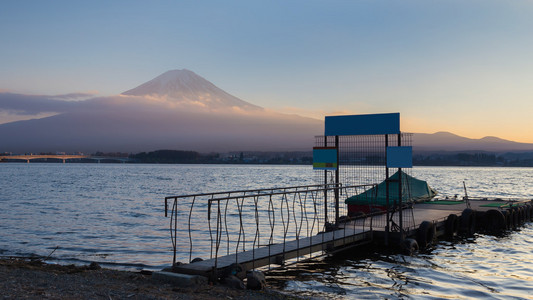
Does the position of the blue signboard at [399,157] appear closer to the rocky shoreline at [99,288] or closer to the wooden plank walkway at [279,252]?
the wooden plank walkway at [279,252]

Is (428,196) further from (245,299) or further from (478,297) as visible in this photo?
(245,299)

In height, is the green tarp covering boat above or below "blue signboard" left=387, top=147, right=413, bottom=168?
below

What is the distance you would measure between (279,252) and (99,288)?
4966mm

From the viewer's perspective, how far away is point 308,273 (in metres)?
13.9

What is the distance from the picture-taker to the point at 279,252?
1268 centimetres

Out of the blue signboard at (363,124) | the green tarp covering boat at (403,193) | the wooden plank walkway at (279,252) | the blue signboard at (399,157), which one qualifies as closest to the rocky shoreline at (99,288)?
the wooden plank walkway at (279,252)

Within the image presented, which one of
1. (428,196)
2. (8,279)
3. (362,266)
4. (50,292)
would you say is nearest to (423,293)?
(362,266)

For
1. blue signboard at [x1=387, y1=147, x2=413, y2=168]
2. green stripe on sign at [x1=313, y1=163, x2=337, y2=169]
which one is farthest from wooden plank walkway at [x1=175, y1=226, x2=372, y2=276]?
blue signboard at [x1=387, y1=147, x2=413, y2=168]

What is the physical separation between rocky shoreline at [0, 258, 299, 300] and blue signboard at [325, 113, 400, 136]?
789 centimetres

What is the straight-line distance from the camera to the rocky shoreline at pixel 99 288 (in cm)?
888

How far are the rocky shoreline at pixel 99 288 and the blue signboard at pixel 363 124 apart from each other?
789cm

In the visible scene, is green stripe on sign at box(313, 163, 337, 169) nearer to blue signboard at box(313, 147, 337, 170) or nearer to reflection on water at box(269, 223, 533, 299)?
blue signboard at box(313, 147, 337, 170)

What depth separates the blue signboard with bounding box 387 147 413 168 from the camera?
15.7 meters

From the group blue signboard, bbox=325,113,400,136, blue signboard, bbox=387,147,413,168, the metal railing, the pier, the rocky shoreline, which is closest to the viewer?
the rocky shoreline
